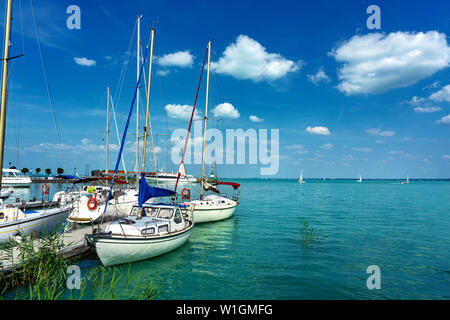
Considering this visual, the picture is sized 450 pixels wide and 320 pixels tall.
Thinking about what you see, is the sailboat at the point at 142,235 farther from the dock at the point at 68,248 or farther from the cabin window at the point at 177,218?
the dock at the point at 68,248

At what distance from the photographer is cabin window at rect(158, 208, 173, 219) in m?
16.1

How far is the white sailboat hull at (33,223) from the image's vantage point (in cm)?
1429

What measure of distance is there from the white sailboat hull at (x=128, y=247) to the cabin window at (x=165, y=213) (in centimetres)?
167

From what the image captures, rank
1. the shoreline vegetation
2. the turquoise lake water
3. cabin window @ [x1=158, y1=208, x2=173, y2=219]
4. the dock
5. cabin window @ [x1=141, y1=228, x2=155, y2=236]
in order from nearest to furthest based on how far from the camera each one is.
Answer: the shoreline vegetation
the dock
the turquoise lake water
cabin window @ [x1=141, y1=228, x2=155, y2=236]
cabin window @ [x1=158, y1=208, x2=173, y2=219]

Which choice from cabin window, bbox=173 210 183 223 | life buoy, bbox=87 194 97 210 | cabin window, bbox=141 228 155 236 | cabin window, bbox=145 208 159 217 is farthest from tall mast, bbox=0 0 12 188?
life buoy, bbox=87 194 97 210

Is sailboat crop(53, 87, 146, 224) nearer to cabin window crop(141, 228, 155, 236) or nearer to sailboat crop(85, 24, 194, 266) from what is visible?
sailboat crop(85, 24, 194, 266)

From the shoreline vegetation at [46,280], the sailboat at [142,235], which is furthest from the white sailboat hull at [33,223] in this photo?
the sailboat at [142,235]

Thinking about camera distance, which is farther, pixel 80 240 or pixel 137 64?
pixel 137 64

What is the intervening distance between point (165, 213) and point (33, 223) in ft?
27.9

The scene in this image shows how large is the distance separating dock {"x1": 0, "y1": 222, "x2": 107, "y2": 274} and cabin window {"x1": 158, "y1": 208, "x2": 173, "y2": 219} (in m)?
4.47
